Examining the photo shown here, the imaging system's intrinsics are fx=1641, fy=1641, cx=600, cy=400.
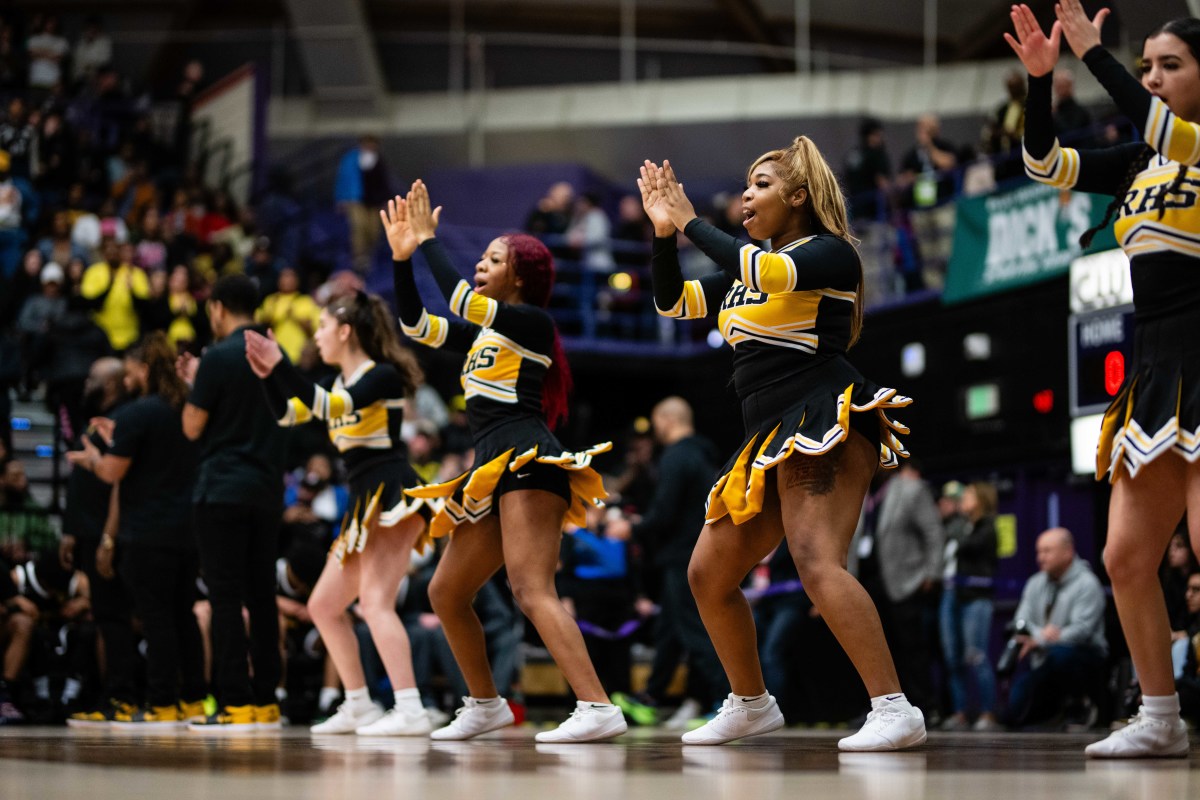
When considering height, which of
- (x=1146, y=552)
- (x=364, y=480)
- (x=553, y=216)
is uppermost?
(x=553, y=216)

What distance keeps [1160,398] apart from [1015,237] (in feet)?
29.9

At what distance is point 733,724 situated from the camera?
17.2 feet

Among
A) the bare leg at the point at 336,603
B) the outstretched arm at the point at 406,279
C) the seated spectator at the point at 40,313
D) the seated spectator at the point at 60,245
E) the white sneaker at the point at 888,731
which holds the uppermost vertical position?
the seated spectator at the point at 60,245

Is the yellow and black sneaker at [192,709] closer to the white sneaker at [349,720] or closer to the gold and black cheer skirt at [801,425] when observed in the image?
the white sneaker at [349,720]

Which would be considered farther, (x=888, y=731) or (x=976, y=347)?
(x=976, y=347)

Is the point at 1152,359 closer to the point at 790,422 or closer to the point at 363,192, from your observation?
the point at 790,422

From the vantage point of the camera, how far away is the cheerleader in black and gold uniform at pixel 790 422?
188 inches

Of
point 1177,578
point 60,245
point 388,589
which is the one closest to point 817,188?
point 388,589

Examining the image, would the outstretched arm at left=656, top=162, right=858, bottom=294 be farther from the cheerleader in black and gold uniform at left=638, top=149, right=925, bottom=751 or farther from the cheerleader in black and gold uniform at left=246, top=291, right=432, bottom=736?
the cheerleader in black and gold uniform at left=246, top=291, right=432, bottom=736


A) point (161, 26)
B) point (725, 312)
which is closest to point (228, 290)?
point (725, 312)

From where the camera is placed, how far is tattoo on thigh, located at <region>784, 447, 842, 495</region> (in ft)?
15.9

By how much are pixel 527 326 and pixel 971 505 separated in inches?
249

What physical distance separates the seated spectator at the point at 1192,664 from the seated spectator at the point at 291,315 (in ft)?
30.3

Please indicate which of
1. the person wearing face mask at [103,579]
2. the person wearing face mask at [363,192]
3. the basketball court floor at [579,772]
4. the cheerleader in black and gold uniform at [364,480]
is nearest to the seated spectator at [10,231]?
the person wearing face mask at [363,192]
